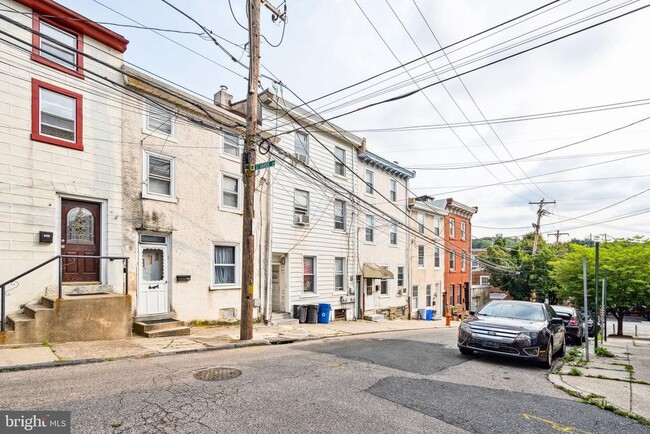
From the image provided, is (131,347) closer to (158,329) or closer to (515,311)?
(158,329)

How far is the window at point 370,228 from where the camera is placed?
21656 millimetres

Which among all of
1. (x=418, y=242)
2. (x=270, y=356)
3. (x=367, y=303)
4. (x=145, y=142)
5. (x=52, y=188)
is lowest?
(x=367, y=303)

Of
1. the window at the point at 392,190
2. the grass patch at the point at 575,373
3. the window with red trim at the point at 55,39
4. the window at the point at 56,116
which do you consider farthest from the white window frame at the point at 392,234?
the window with red trim at the point at 55,39

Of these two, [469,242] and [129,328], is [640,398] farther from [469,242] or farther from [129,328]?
[469,242]

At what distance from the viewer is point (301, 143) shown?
1748 cm

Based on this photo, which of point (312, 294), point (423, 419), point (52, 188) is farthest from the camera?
point (312, 294)

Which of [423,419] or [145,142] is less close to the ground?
[145,142]

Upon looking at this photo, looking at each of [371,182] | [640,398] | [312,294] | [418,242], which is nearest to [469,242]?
[418,242]

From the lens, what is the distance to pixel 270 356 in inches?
329

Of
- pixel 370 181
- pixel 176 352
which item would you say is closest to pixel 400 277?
pixel 370 181

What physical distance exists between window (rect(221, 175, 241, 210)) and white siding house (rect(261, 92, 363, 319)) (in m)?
1.64

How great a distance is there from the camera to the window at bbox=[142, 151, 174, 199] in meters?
11.8

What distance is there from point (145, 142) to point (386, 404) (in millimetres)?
10331

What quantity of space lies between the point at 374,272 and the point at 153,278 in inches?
469
